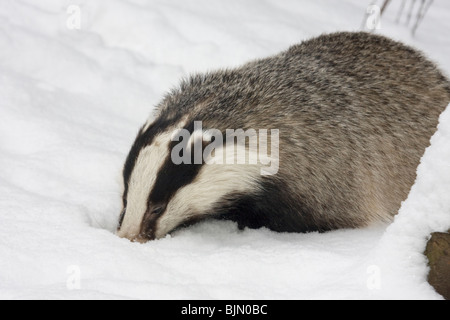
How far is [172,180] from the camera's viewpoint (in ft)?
12.5

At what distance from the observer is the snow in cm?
296

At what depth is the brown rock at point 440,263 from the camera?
2723 mm

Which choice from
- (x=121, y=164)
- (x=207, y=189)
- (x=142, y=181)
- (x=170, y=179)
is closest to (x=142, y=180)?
(x=142, y=181)

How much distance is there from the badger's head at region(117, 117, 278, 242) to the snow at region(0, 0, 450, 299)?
0.59 feet

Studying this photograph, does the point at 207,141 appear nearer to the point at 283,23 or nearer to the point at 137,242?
the point at 137,242

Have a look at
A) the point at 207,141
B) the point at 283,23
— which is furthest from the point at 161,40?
the point at 207,141

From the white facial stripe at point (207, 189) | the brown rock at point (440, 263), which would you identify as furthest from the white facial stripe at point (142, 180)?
the brown rock at point (440, 263)

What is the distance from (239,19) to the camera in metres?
7.36

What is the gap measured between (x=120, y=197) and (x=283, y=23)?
153 inches

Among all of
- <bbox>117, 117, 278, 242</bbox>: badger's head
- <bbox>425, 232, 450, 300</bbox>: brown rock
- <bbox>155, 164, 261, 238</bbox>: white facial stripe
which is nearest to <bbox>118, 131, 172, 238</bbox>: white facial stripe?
<bbox>117, 117, 278, 242</bbox>: badger's head

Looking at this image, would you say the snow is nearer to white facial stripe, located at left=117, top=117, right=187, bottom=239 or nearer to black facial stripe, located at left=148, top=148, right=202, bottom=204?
white facial stripe, located at left=117, top=117, right=187, bottom=239

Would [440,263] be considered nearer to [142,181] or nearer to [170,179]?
[170,179]

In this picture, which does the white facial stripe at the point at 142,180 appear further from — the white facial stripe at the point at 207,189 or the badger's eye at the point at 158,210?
the white facial stripe at the point at 207,189

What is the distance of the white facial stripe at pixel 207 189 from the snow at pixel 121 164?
16cm
